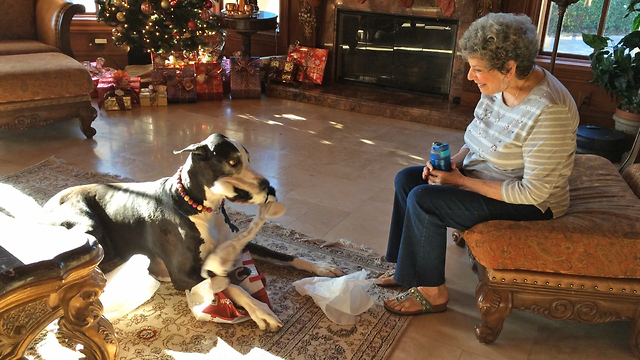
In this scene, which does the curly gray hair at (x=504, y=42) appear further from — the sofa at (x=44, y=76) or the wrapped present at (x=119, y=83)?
the wrapped present at (x=119, y=83)

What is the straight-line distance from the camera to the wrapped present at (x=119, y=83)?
4.46 metres

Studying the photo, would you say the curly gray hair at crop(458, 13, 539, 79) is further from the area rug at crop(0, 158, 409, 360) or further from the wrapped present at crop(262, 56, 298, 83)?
the wrapped present at crop(262, 56, 298, 83)

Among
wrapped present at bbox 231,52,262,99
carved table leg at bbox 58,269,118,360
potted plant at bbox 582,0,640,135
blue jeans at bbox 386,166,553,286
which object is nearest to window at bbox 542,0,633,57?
potted plant at bbox 582,0,640,135

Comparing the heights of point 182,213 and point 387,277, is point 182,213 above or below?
above

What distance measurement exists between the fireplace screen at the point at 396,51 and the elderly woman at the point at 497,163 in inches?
107

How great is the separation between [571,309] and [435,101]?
3.01m

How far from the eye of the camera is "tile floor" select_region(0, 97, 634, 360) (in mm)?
1937

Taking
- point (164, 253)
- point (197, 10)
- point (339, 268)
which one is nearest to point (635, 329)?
point (339, 268)

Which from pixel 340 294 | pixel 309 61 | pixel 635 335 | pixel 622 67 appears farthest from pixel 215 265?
pixel 309 61

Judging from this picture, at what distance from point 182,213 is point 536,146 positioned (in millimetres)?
1182

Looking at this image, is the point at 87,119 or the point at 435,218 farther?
the point at 87,119

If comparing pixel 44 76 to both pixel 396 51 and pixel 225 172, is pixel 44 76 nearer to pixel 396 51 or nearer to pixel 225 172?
pixel 225 172

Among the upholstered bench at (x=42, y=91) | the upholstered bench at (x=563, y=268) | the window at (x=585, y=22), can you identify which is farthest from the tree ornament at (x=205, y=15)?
the upholstered bench at (x=563, y=268)

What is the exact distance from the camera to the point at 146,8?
4566 millimetres
